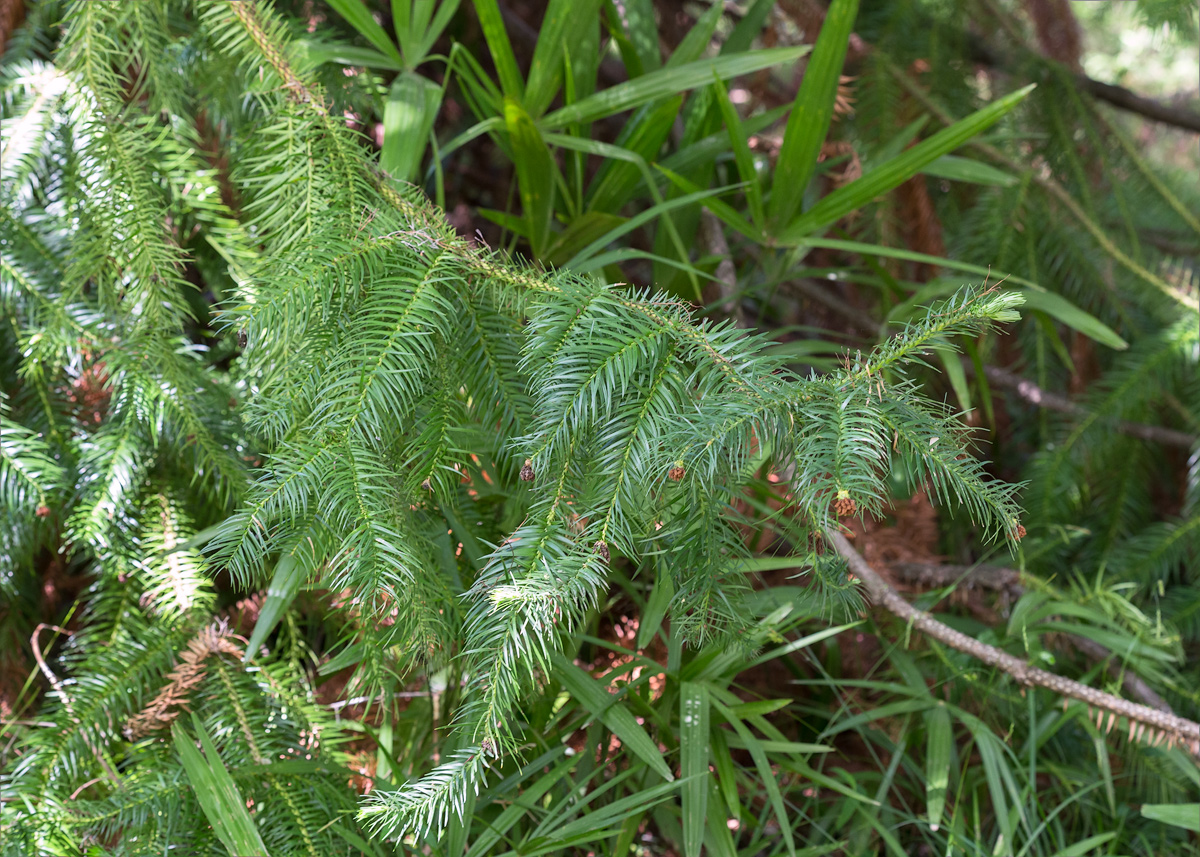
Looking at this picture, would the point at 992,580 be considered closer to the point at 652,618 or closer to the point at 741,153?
the point at 652,618

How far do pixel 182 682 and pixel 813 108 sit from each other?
2.83 feet

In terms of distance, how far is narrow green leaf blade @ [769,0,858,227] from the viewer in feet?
2.77

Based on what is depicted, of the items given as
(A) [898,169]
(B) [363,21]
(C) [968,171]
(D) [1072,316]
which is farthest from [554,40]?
(D) [1072,316]

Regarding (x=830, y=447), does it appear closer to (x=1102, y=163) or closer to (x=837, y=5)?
(x=837, y=5)

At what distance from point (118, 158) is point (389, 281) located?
0.35 metres

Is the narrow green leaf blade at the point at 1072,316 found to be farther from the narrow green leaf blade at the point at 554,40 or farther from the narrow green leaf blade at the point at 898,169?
the narrow green leaf blade at the point at 554,40

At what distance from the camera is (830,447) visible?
42cm

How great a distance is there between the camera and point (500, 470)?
2.20 ft

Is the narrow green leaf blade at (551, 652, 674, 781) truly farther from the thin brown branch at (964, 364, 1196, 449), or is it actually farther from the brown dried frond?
the thin brown branch at (964, 364, 1196, 449)

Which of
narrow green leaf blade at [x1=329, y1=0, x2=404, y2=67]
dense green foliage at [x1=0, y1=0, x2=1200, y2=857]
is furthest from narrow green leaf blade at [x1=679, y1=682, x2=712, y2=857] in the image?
narrow green leaf blade at [x1=329, y1=0, x2=404, y2=67]

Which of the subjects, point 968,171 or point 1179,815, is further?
point 968,171

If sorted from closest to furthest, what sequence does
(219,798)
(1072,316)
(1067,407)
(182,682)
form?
(219,798) < (182,682) < (1072,316) < (1067,407)

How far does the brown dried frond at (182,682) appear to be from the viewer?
78 centimetres

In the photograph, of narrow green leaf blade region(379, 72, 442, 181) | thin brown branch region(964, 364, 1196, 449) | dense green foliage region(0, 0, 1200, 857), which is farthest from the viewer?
thin brown branch region(964, 364, 1196, 449)
